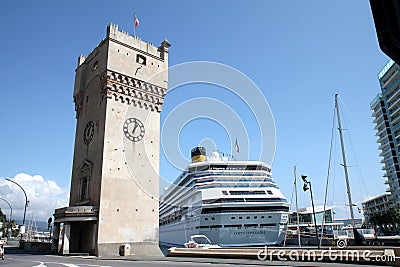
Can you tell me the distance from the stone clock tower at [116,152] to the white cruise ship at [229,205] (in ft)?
50.0

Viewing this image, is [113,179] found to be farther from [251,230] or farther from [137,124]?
[251,230]

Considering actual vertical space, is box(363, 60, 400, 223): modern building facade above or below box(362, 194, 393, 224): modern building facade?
above

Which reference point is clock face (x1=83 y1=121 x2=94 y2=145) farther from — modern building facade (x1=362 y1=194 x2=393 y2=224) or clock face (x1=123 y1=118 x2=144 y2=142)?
modern building facade (x1=362 y1=194 x2=393 y2=224)

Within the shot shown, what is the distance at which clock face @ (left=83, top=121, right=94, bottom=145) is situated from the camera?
3266 centimetres

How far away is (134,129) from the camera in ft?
106

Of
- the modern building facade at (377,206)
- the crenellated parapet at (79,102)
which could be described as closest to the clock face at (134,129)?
the crenellated parapet at (79,102)

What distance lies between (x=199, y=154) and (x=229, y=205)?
18188mm

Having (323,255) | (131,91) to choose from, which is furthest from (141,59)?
(323,255)

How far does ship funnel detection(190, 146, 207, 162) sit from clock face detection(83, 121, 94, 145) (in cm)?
2988

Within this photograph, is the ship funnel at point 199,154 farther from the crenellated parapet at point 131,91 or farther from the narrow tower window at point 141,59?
the narrow tower window at point 141,59

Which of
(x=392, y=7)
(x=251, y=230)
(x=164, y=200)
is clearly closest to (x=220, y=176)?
(x=251, y=230)

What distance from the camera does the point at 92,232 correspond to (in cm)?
2767

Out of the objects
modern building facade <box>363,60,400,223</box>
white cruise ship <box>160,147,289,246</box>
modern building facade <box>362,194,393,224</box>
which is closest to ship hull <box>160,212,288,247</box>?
white cruise ship <box>160,147,289,246</box>

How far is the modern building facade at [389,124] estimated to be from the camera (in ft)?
280
